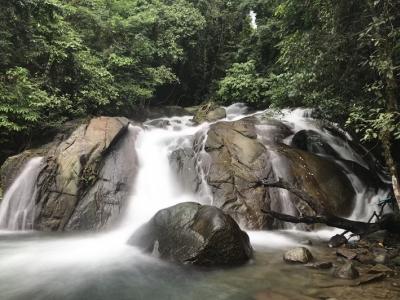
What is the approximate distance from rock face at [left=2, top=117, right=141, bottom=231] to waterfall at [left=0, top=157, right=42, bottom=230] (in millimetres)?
178

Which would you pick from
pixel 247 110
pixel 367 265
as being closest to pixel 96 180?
pixel 367 265

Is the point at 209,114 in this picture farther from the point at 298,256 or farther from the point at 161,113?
the point at 298,256

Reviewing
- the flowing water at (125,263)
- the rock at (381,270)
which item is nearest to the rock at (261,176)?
the flowing water at (125,263)

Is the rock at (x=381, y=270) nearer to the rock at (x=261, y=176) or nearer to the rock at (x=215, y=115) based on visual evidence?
the rock at (x=261, y=176)

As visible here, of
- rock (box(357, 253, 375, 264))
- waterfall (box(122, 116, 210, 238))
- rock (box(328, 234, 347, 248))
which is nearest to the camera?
rock (box(357, 253, 375, 264))

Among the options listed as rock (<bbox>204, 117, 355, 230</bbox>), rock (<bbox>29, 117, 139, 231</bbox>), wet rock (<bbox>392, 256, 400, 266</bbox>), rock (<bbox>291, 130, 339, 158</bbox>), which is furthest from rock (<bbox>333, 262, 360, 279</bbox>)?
rock (<bbox>291, 130, 339, 158</bbox>)

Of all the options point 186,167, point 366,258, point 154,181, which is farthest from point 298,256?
point 154,181

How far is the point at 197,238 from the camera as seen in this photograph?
693cm

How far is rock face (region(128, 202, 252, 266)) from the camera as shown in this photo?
22.3ft

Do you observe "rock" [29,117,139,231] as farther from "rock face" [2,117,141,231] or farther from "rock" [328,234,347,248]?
"rock" [328,234,347,248]

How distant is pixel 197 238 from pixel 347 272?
269 centimetres

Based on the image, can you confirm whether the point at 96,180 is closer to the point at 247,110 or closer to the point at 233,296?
the point at 233,296

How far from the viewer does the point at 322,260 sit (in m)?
7.00

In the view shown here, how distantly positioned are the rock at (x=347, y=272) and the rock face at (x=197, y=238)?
170cm
